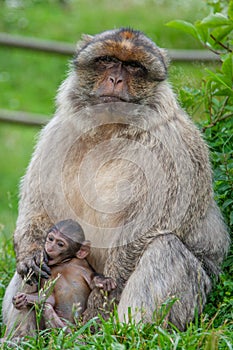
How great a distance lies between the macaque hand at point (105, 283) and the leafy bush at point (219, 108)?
74 centimetres

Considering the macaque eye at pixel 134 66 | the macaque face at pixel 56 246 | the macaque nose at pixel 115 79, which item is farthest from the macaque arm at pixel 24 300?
the macaque eye at pixel 134 66

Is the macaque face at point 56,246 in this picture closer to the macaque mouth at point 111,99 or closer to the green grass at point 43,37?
the macaque mouth at point 111,99

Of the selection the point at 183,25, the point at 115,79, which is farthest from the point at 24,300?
the point at 183,25

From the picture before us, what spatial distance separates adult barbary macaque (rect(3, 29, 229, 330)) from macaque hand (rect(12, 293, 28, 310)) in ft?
0.72

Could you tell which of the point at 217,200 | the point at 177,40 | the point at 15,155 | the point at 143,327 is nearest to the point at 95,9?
the point at 177,40

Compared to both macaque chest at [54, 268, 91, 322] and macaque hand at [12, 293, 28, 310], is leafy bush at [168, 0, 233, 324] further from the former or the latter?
macaque hand at [12, 293, 28, 310]

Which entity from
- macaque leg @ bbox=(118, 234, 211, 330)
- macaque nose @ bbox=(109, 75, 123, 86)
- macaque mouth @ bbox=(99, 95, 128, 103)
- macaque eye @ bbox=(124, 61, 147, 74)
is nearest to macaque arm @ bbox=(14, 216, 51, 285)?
macaque leg @ bbox=(118, 234, 211, 330)

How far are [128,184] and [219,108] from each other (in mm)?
1497

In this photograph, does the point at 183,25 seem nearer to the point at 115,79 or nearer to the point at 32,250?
the point at 115,79

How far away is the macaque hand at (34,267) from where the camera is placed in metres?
5.37

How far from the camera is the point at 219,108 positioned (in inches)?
260

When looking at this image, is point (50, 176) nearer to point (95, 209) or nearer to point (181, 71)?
→ point (95, 209)

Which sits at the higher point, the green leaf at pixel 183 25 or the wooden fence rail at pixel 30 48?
the green leaf at pixel 183 25

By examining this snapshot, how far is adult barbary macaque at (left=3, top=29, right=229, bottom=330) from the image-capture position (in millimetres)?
5371
